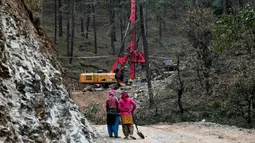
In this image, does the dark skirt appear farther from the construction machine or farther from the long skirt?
the construction machine

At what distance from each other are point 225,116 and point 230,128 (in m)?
2.77

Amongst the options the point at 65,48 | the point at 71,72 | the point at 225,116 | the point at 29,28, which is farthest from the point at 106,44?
the point at 29,28

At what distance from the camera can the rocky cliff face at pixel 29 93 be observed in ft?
18.4

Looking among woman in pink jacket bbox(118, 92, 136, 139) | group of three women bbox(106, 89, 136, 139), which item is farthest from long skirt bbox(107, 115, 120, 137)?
woman in pink jacket bbox(118, 92, 136, 139)

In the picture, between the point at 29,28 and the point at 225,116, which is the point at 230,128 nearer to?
the point at 225,116

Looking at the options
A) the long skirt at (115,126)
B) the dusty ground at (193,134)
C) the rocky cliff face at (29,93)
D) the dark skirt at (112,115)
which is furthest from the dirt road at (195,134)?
the rocky cliff face at (29,93)

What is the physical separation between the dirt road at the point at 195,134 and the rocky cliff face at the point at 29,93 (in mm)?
4576

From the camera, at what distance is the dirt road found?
1370cm

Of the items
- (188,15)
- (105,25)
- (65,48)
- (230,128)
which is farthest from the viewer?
(105,25)

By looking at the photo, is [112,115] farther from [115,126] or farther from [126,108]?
[126,108]

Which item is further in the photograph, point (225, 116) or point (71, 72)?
point (71, 72)

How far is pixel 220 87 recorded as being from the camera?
1909 centimetres

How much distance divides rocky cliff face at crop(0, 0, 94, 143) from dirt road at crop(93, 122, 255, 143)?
458 cm

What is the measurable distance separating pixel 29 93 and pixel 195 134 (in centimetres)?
1072
